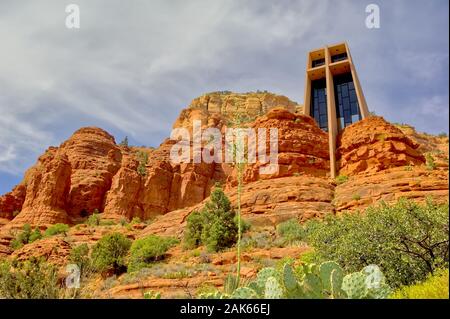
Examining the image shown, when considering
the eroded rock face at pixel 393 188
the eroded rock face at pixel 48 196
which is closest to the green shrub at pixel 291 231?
the eroded rock face at pixel 393 188

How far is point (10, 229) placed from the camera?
170 ft

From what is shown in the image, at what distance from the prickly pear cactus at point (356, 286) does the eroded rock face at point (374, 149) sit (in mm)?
32723

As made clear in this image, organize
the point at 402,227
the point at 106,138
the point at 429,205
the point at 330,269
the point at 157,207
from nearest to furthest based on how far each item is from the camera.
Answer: the point at 330,269, the point at 402,227, the point at 429,205, the point at 157,207, the point at 106,138

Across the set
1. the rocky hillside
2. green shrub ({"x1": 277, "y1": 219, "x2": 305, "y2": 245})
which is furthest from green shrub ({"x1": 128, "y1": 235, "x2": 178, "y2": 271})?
green shrub ({"x1": 277, "y1": 219, "x2": 305, "y2": 245})

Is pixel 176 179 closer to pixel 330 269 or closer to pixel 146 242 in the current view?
pixel 146 242

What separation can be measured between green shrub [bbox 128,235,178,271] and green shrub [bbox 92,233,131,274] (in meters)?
0.84

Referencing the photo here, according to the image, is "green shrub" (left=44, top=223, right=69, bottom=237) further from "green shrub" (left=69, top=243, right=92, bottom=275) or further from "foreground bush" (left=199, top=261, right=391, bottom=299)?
"foreground bush" (left=199, top=261, right=391, bottom=299)

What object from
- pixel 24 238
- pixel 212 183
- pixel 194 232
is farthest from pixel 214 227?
pixel 212 183

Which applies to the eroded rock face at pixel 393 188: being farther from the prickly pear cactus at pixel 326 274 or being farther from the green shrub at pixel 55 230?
the green shrub at pixel 55 230

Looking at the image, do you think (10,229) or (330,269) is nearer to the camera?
(330,269)

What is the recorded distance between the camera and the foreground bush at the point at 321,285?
520 centimetres
